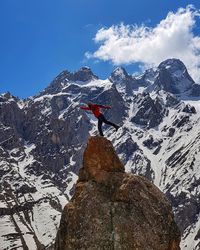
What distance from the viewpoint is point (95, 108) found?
4128 centimetres

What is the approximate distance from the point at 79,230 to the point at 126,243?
3.29 m

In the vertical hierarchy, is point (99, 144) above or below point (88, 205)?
above

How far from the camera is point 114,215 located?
116ft

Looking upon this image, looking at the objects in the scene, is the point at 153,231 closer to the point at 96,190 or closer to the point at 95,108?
the point at 96,190

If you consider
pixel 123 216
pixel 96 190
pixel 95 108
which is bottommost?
pixel 123 216

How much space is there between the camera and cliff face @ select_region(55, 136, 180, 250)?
34438 mm

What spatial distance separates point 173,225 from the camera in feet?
119

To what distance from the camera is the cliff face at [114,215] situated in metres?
34.4

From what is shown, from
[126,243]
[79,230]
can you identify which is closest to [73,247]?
[79,230]

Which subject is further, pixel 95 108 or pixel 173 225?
pixel 95 108

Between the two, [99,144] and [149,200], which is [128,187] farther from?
[99,144]

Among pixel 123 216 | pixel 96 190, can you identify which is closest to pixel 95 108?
pixel 96 190

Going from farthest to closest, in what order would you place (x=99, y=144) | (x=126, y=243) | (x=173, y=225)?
(x=99, y=144), (x=173, y=225), (x=126, y=243)

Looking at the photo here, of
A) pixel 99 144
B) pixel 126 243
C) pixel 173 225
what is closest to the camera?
pixel 126 243
